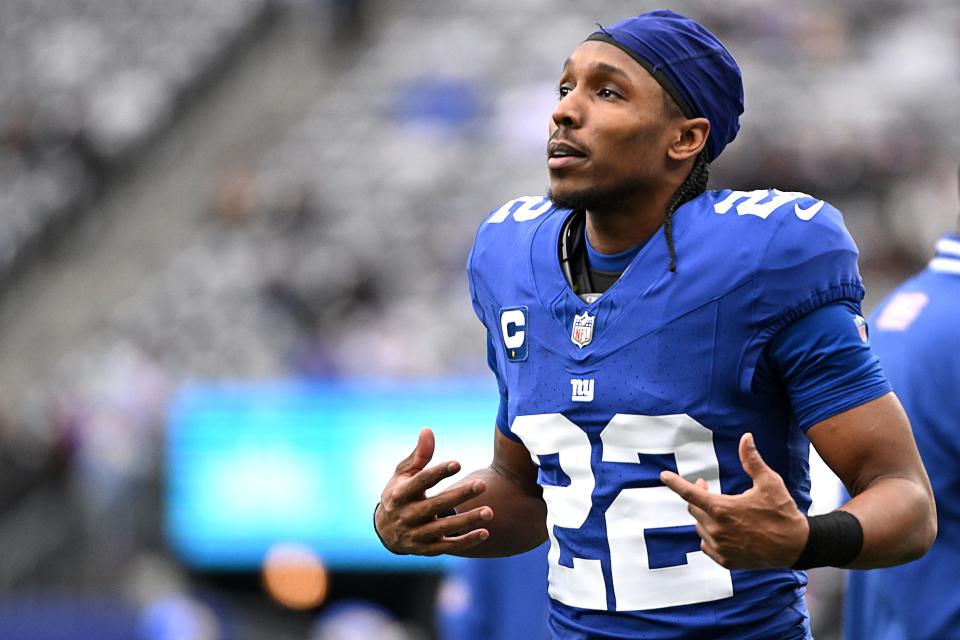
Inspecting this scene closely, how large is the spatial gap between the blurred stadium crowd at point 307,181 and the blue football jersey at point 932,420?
4.85m

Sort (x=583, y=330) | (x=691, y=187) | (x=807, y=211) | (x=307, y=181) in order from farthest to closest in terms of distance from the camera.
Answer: (x=307, y=181)
(x=691, y=187)
(x=583, y=330)
(x=807, y=211)

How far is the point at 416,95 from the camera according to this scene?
1623 centimetres

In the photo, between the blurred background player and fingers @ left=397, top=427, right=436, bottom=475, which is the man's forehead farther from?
the blurred background player

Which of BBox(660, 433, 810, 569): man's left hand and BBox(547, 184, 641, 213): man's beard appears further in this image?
BBox(547, 184, 641, 213): man's beard

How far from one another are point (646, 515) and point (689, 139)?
0.73 meters

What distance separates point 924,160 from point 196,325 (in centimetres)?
638

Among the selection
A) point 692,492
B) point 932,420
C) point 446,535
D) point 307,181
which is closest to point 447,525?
point 446,535

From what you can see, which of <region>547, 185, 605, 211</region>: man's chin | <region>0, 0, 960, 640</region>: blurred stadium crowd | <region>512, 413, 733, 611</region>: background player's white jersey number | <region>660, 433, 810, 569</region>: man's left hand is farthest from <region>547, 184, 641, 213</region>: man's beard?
<region>0, 0, 960, 640</region>: blurred stadium crowd

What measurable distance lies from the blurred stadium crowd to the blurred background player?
15.9 feet

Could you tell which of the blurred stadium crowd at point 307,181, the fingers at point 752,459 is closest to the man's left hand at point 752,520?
the fingers at point 752,459

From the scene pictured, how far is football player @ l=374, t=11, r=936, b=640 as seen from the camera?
276cm

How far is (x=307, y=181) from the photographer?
15.5 m

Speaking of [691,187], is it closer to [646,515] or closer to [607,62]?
[607,62]

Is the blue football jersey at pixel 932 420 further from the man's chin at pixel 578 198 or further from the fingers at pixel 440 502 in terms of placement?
the fingers at pixel 440 502
